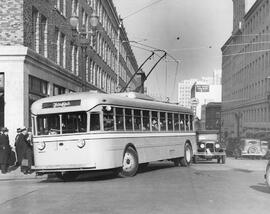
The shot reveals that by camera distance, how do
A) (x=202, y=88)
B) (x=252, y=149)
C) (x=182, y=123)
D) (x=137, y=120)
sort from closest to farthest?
(x=137, y=120), (x=182, y=123), (x=252, y=149), (x=202, y=88)

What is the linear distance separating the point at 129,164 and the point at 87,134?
225 cm

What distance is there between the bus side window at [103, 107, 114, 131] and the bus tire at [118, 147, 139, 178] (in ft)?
4.12

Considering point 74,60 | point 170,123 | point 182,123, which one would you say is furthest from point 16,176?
point 74,60

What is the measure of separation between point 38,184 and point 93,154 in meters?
1.79

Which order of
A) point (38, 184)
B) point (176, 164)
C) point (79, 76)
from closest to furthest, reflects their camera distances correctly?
point (38, 184) < point (176, 164) < point (79, 76)

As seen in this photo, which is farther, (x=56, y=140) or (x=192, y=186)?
(x=56, y=140)

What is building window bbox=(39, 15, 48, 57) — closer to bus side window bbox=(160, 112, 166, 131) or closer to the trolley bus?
bus side window bbox=(160, 112, 166, 131)

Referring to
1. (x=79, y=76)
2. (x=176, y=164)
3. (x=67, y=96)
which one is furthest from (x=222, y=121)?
(x=67, y=96)

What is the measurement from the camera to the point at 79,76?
118 feet

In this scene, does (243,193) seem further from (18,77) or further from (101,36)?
(101,36)

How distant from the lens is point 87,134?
14.9 m

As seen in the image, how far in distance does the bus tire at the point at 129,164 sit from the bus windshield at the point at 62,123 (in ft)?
6.73

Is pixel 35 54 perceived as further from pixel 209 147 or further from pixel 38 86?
pixel 209 147

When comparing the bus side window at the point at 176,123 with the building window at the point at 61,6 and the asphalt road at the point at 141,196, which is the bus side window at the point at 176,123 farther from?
the building window at the point at 61,6
